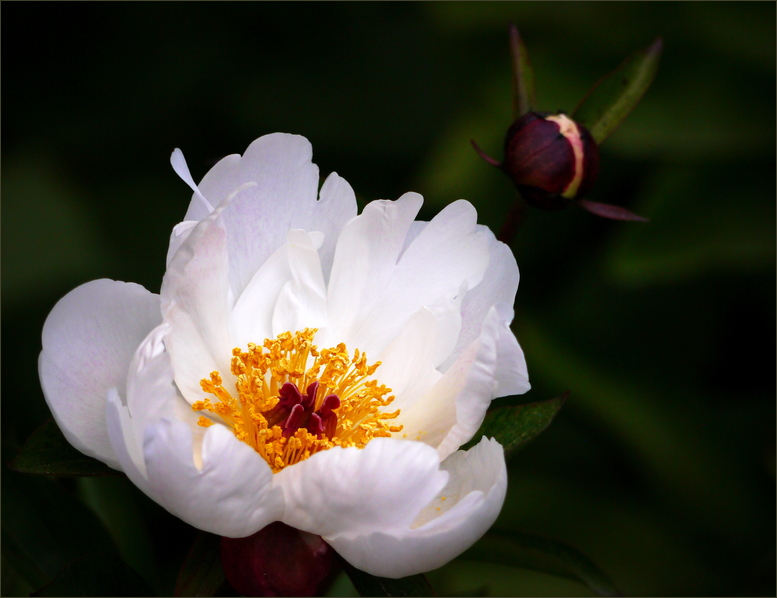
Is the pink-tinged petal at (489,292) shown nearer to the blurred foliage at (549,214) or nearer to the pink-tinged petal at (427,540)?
the pink-tinged petal at (427,540)

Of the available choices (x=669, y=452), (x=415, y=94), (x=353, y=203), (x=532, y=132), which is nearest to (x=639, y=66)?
(x=532, y=132)

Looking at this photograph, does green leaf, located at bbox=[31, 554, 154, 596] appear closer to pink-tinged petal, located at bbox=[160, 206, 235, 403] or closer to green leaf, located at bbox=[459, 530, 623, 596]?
pink-tinged petal, located at bbox=[160, 206, 235, 403]

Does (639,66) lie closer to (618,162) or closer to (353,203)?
(353,203)

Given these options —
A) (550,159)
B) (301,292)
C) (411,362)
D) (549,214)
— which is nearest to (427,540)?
(411,362)

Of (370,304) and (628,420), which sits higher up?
(370,304)

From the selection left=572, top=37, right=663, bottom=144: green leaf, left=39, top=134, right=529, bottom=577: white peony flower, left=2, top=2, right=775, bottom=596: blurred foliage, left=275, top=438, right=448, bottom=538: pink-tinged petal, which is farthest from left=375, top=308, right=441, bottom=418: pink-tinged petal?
left=2, top=2, right=775, bottom=596: blurred foliage

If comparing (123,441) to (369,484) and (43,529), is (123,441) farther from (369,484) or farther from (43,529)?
(43,529)

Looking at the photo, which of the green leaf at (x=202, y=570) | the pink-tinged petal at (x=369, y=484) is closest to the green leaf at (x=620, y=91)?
the pink-tinged petal at (x=369, y=484)
